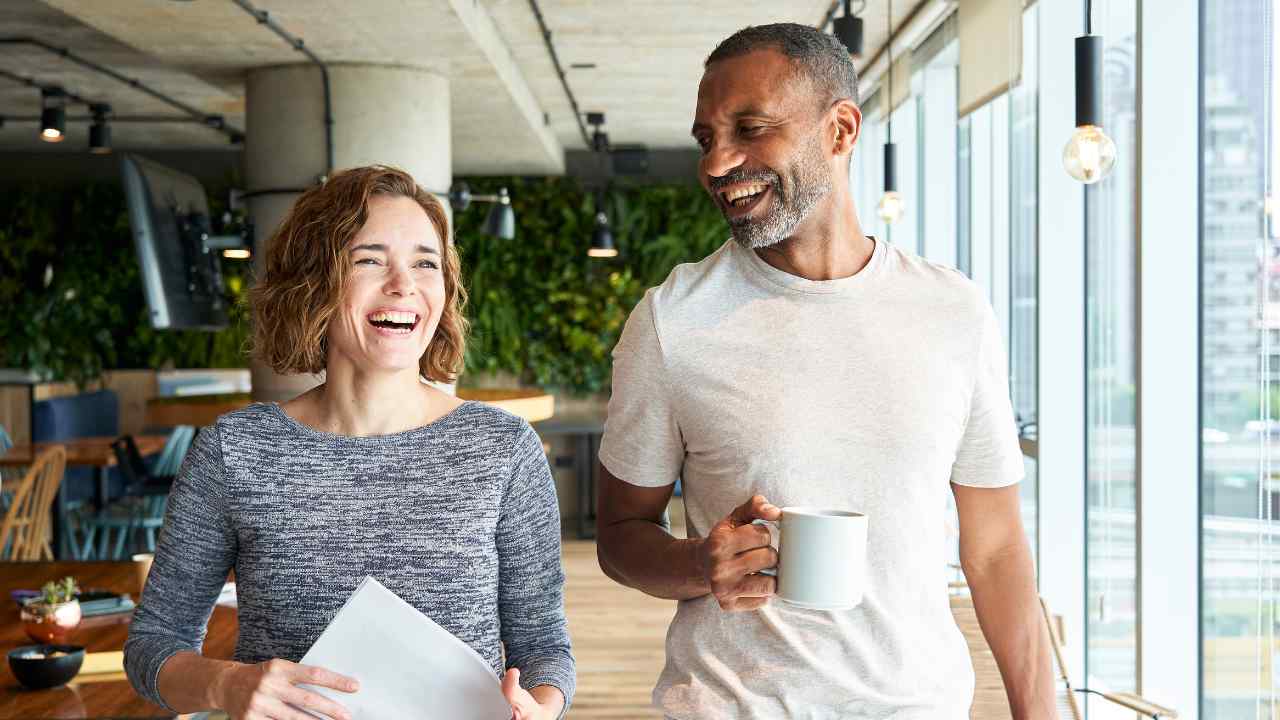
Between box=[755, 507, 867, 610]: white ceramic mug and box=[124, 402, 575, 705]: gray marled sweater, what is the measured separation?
0.44 meters

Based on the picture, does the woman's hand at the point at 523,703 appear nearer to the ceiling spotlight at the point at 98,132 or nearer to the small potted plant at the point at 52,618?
the small potted plant at the point at 52,618

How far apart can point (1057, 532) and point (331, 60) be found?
13.3 ft

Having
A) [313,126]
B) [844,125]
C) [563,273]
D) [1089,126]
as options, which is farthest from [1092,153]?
[563,273]

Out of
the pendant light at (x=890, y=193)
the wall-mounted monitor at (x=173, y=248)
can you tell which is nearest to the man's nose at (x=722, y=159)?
the pendant light at (x=890, y=193)

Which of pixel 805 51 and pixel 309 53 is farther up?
pixel 309 53

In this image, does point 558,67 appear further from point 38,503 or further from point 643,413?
point 643,413

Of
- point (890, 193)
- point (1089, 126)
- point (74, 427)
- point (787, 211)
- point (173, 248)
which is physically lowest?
point (74, 427)

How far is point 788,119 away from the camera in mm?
1400

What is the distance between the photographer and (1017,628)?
58.9 inches

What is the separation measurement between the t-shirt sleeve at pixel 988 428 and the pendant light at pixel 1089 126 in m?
1.73

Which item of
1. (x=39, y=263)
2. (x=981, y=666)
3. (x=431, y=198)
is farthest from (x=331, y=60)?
(x=39, y=263)

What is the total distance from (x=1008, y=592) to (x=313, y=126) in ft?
17.3

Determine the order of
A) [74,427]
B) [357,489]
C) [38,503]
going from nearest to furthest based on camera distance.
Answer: [357,489] → [38,503] → [74,427]

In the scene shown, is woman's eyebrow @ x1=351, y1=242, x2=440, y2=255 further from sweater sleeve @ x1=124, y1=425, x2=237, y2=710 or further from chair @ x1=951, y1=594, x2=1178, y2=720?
chair @ x1=951, y1=594, x2=1178, y2=720
